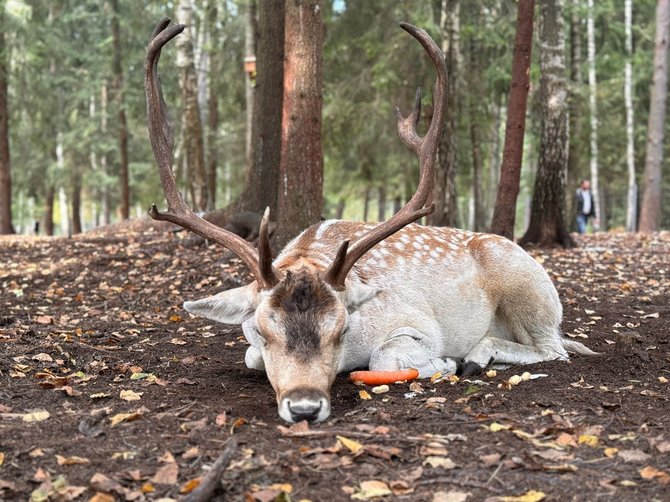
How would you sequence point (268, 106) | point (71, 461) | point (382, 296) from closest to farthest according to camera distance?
point (71, 461)
point (382, 296)
point (268, 106)

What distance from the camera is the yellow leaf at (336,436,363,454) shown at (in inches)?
167

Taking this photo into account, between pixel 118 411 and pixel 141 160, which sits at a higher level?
pixel 141 160

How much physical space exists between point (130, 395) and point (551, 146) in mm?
10690

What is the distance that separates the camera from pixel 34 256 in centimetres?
1303

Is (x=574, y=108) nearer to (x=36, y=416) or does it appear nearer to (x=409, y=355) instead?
(x=409, y=355)

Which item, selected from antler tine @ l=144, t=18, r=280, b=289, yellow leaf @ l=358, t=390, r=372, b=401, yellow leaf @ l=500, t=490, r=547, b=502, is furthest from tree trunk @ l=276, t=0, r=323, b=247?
yellow leaf @ l=500, t=490, r=547, b=502

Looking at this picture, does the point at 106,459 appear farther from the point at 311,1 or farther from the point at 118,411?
the point at 311,1

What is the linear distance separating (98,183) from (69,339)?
25.2m

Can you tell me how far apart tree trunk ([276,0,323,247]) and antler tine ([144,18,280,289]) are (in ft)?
10.0

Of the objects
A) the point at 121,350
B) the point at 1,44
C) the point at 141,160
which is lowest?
the point at 121,350

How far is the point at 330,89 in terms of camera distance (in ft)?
71.3

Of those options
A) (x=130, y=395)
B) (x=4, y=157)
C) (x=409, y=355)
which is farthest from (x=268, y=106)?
(x=4, y=157)

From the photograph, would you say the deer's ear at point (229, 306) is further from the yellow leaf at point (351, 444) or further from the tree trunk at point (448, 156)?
the tree trunk at point (448, 156)

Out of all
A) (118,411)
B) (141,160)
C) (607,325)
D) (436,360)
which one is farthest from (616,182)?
(118,411)
